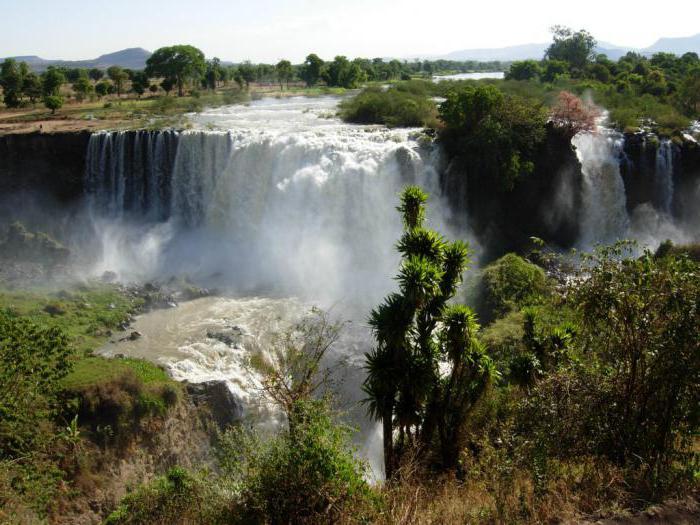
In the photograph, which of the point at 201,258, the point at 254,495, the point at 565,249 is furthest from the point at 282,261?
the point at 254,495

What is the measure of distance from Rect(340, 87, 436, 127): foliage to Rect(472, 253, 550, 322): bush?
47.4ft

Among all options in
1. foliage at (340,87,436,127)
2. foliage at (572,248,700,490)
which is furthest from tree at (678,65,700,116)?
foliage at (572,248,700,490)

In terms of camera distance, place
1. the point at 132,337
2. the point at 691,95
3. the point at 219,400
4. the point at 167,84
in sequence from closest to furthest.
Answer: the point at 219,400 < the point at 132,337 < the point at 691,95 < the point at 167,84

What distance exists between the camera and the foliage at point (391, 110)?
36281 mm

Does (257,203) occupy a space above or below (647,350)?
above

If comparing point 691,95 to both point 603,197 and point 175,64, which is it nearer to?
point 603,197

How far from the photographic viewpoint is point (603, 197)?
1244 inches

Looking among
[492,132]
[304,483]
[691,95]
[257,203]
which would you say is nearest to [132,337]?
[257,203]

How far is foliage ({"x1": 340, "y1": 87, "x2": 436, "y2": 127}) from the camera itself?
36281 mm

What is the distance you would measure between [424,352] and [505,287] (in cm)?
1019

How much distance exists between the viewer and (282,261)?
2905cm

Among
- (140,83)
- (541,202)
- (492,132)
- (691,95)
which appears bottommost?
(541,202)

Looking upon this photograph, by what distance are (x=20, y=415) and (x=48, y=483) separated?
5.39 ft

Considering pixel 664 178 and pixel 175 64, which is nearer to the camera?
pixel 664 178
